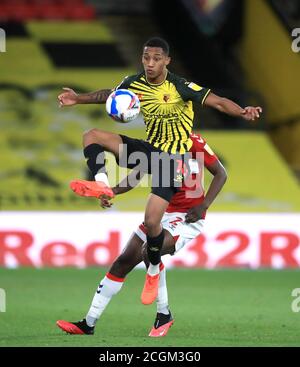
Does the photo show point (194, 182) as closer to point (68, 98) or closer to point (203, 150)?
point (203, 150)

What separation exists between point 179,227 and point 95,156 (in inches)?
48.7

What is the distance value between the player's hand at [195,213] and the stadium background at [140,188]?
96 centimetres

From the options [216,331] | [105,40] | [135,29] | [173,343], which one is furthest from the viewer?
[135,29]

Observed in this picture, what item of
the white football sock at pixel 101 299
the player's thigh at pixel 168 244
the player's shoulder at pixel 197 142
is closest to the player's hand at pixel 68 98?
the player's shoulder at pixel 197 142

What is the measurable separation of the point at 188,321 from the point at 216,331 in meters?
0.87

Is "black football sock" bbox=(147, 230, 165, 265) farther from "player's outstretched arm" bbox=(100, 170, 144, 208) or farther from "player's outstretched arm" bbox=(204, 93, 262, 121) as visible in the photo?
"player's outstretched arm" bbox=(204, 93, 262, 121)

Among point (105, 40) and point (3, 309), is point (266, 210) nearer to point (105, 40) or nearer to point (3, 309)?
point (105, 40)

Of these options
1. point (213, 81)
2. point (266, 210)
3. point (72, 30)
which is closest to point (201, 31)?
point (213, 81)

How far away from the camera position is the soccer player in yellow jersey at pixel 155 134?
860 cm

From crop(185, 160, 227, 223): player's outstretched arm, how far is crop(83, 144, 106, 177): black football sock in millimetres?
1153

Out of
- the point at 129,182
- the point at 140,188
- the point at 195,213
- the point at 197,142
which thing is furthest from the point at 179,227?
the point at 140,188

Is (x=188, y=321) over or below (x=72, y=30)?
below

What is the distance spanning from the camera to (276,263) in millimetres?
16047

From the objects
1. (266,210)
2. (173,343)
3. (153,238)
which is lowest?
(173,343)
